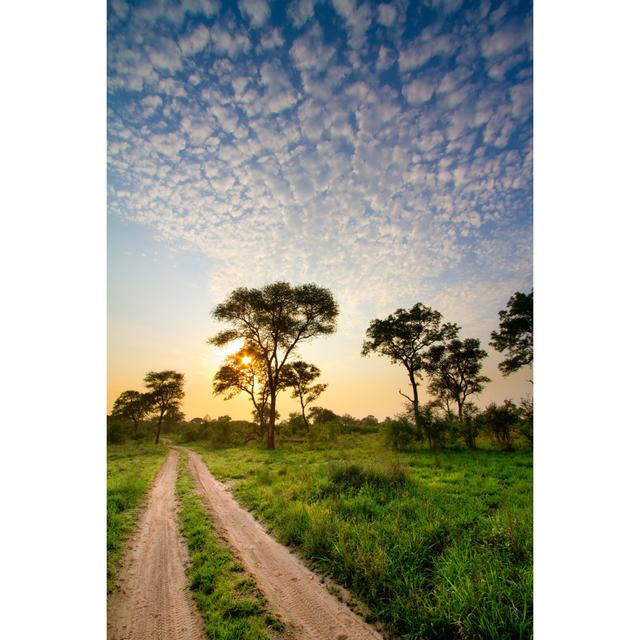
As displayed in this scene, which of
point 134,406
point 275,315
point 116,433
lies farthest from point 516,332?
point 134,406

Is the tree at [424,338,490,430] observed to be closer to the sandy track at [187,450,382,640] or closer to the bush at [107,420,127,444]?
the sandy track at [187,450,382,640]

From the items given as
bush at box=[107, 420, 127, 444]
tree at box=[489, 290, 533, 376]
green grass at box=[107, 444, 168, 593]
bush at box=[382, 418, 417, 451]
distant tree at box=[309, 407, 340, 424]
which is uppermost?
tree at box=[489, 290, 533, 376]

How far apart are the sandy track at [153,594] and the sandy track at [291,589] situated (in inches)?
30.4

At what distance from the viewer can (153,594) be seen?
11.0 feet

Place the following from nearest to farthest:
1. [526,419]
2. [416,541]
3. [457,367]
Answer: [416,541], [526,419], [457,367]

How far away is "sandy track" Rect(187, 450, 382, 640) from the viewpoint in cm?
278

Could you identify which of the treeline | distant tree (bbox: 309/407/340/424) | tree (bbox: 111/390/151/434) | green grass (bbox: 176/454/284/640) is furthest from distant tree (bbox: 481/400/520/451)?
tree (bbox: 111/390/151/434)

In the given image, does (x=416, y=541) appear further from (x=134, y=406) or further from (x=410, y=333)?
(x=134, y=406)

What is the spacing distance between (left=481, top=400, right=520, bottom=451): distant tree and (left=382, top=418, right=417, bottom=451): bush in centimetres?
385

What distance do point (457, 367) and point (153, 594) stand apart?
65.1 ft

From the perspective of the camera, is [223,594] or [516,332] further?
[516,332]

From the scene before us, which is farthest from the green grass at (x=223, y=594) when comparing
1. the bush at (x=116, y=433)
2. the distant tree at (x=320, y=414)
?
the bush at (x=116, y=433)

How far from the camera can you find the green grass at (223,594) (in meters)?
2.76
